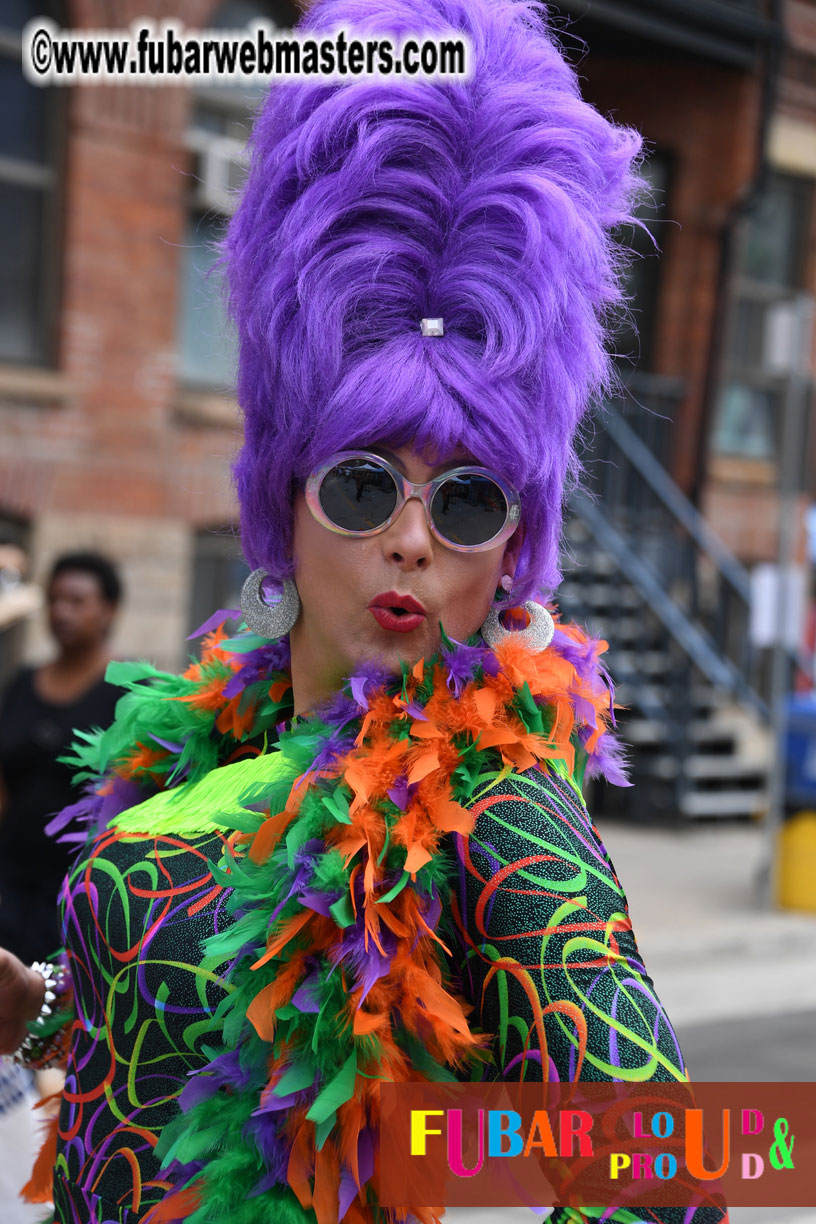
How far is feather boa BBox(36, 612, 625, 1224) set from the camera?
1.38m

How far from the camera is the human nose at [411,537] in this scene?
1.50m

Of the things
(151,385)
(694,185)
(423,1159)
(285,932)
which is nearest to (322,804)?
(285,932)

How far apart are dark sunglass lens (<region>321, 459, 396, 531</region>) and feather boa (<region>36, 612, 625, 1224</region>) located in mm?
165

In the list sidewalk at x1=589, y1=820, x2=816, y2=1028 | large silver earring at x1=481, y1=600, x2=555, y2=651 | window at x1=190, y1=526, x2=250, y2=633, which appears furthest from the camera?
window at x1=190, y1=526, x2=250, y2=633

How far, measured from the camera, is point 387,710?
1516 millimetres

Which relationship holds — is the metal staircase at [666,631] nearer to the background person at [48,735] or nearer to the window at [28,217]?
the window at [28,217]

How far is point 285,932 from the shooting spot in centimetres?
142

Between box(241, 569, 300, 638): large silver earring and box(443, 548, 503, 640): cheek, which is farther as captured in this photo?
box(241, 569, 300, 638): large silver earring

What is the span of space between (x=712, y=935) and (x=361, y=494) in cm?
622

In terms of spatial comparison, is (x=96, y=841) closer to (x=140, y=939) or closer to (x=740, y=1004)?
(x=140, y=939)

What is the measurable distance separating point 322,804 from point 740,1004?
17.8 ft

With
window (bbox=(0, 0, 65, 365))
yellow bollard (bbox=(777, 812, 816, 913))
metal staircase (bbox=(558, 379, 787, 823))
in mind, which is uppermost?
window (bbox=(0, 0, 65, 365))

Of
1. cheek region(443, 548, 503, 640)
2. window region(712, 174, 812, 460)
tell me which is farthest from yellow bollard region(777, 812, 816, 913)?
cheek region(443, 548, 503, 640)

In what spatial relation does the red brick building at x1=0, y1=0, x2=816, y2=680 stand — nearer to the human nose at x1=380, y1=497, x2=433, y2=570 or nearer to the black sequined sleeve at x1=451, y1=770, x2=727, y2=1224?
the human nose at x1=380, y1=497, x2=433, y2=570
